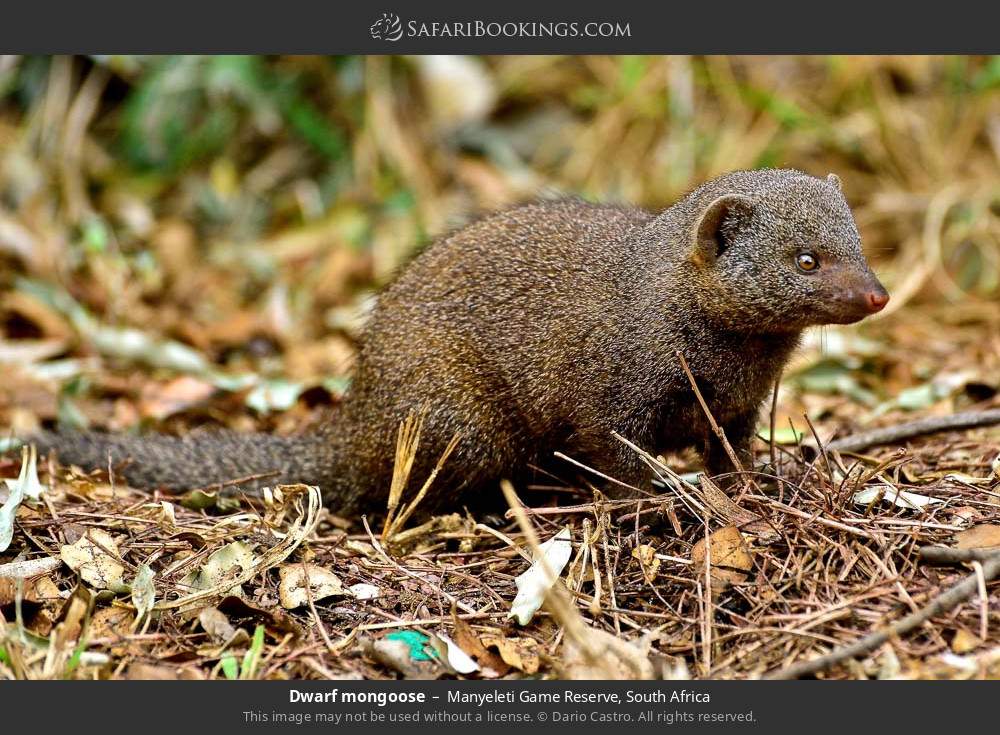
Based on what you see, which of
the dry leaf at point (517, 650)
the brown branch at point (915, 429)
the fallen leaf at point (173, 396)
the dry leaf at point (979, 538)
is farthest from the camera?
the fallen leaf at point (173, 396)

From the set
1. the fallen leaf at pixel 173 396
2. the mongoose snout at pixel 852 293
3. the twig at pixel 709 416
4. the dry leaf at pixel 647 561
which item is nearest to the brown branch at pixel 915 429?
the twig at pixel 709 416

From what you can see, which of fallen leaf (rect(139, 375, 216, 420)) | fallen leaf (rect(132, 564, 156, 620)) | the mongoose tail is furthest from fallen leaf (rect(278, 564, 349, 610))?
fallen leaf (rect(139, 375, 216, 420))

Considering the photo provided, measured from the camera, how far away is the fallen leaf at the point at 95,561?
181 inches

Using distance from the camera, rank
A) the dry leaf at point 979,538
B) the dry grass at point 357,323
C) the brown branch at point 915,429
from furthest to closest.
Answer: the brown branch at point 915,429, the dry leaf at point 979,538, the dry grass at point 357,323

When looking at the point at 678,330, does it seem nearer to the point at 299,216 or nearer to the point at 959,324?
the point at 959,324

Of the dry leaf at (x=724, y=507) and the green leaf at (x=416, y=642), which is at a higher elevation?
the dry leaf at (x=724, y=507)

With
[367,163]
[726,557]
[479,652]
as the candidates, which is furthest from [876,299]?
[367,163]

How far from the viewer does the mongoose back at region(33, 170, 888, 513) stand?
4.94 m

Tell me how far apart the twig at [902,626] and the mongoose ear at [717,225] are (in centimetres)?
176

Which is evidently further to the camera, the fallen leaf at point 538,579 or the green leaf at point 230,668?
the fallen leaf at point 538,579

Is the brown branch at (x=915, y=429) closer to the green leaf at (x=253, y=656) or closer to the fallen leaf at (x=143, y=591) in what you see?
the green leaf at (x=253, y=656)

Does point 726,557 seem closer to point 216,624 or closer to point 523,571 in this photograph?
point 523,571

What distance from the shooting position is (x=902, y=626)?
3.91m

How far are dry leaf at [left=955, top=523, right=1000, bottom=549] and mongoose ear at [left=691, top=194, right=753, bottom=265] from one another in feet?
5.20
